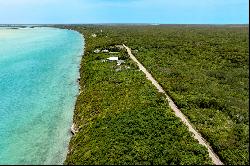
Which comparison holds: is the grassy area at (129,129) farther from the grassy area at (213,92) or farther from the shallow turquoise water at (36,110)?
the shallow turquoise water at (36,110)

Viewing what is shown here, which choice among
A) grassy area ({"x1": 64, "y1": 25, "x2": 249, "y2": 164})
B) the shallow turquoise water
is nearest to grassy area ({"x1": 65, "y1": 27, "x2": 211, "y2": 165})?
grassy area ({"x1": 64, "y1": 25, "x2": 249, "y2": 164})

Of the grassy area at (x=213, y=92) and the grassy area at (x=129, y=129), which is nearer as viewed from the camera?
the grassy area at (x=129, y=129)

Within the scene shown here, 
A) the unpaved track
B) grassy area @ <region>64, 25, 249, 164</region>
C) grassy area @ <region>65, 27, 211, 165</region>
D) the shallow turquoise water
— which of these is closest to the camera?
grassy area @ <region>65, 27, 211, 165</region>

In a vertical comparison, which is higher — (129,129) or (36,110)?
(129,129)

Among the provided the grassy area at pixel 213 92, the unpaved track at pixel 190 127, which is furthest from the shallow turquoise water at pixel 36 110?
the unpaved track at pixel 190 127

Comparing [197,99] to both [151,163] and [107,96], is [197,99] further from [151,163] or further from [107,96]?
[151,163]

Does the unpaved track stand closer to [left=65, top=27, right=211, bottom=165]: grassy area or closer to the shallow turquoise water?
[left=65, top=27, right=211, bottom=165]: grassy area

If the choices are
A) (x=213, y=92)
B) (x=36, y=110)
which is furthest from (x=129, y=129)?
(x=213, y=92)

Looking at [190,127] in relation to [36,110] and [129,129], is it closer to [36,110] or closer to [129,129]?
[129,129]
